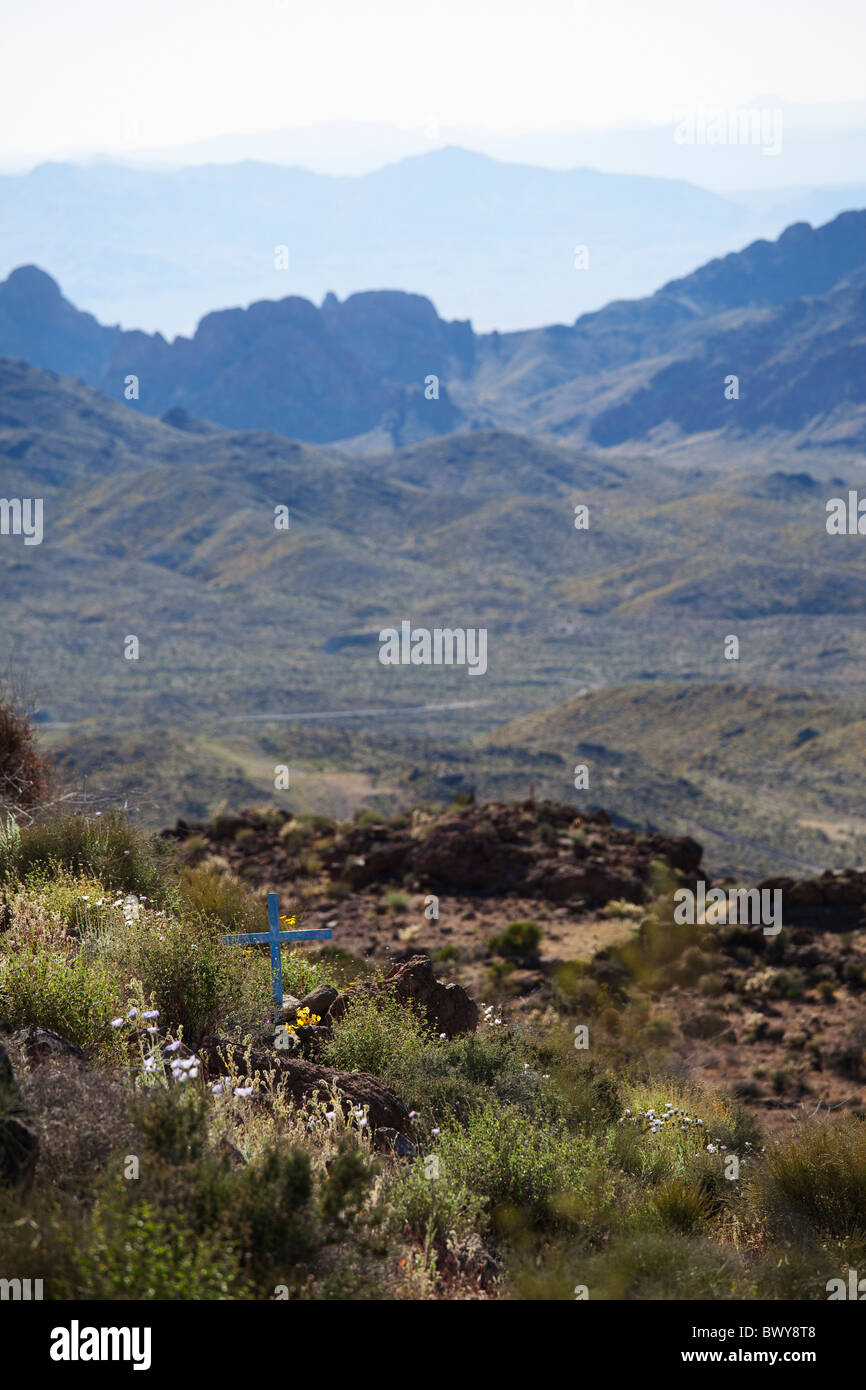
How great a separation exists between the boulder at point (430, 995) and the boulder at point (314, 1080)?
6.68ft

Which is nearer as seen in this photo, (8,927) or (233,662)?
(8,927)

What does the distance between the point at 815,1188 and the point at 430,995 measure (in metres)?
3.33

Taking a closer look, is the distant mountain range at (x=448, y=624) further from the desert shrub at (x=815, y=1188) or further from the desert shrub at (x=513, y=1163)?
the desert shrub at (x=815, y=1188)

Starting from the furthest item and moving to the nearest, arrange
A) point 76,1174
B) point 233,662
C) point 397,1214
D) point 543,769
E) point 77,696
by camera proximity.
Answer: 1. point 233,662
2. point 77,696
3. point 543,769
4. point 397,1214
5. point 76,1174

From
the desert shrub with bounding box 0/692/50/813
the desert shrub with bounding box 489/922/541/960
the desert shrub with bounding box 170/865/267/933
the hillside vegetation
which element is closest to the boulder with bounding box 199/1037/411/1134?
the hillside vegetation

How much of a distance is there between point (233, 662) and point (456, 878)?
95.0 m

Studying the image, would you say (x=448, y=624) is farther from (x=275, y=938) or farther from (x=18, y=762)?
(x=275, y=938)

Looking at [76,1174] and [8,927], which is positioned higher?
[8,927]

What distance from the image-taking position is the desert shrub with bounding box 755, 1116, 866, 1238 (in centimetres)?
660

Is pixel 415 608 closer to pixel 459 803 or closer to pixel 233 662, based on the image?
pixel 233 662

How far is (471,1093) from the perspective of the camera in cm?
728

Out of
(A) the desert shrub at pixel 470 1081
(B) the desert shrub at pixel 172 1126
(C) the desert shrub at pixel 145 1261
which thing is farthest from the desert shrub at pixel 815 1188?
(C) the desert shrub at pixel 145 1261
